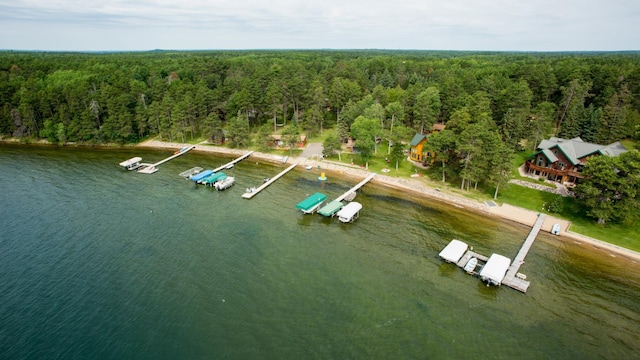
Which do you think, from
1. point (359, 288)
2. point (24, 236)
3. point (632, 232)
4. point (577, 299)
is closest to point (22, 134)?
point (24, 236)

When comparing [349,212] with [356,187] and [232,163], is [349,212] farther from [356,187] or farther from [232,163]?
[232,163]

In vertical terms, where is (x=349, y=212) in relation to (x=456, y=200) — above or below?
below

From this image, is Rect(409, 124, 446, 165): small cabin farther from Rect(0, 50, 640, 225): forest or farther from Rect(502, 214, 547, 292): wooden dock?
Rect(502, 214, 547, 292): wooden dock

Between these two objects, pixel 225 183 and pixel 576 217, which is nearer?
pixel 576 217

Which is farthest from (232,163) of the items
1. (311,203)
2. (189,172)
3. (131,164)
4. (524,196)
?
(524,196)

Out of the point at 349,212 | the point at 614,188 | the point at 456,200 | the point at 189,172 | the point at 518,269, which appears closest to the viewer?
the point at 518,269

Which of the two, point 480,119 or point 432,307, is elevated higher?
point 480,119

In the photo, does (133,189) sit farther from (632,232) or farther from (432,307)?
(632,232)
